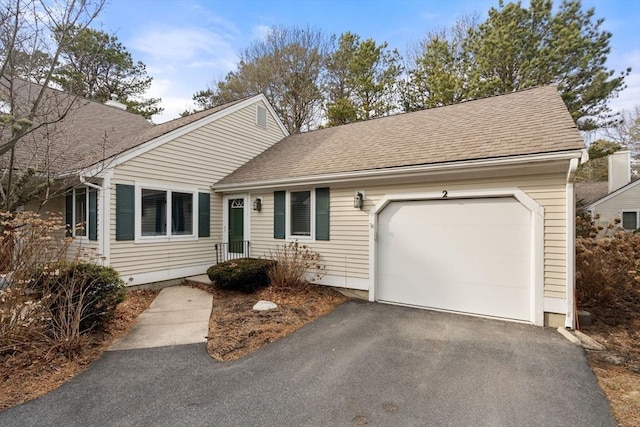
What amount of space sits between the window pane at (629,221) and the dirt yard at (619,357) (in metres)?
14.6

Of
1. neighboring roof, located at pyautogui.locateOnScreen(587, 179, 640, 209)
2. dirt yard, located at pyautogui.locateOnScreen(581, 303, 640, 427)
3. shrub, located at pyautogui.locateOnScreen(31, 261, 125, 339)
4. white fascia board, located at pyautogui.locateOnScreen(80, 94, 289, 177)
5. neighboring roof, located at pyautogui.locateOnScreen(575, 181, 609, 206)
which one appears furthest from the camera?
neighboring roof, located at pyautogui.locateOnScreen(575, 181, 609, 206)

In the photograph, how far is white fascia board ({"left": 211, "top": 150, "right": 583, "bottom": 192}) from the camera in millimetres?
4930

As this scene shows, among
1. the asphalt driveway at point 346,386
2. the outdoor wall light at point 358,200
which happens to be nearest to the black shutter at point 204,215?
the outdoor wall light at point 358,200

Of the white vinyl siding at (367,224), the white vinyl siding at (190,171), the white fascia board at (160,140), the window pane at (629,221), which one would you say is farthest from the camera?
→ the window pane at (629,221)

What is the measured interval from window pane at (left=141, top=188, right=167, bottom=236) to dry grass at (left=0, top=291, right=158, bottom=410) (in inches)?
129

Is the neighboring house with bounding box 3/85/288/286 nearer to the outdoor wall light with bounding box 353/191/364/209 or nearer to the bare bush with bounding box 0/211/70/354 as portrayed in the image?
the bare bush with bounding box 0/211/70/354

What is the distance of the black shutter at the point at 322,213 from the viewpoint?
7324mm

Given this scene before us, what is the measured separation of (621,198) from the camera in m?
16.9

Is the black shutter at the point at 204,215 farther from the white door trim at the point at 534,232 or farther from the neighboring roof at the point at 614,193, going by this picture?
the neighboring roof at the point at 614,193

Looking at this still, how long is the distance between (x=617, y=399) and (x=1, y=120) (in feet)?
23.9

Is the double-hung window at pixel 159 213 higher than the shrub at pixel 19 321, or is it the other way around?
the double-hung window at pixel 159 213

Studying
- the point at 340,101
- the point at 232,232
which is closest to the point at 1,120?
the point at 232,232

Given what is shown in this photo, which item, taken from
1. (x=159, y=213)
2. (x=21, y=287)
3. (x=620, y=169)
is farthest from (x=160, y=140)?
→ (x=620, y=169)

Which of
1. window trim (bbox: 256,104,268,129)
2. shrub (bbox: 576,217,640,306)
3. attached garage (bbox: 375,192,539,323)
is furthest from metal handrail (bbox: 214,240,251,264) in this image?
shrub (bbox: 576,217,640,306)
